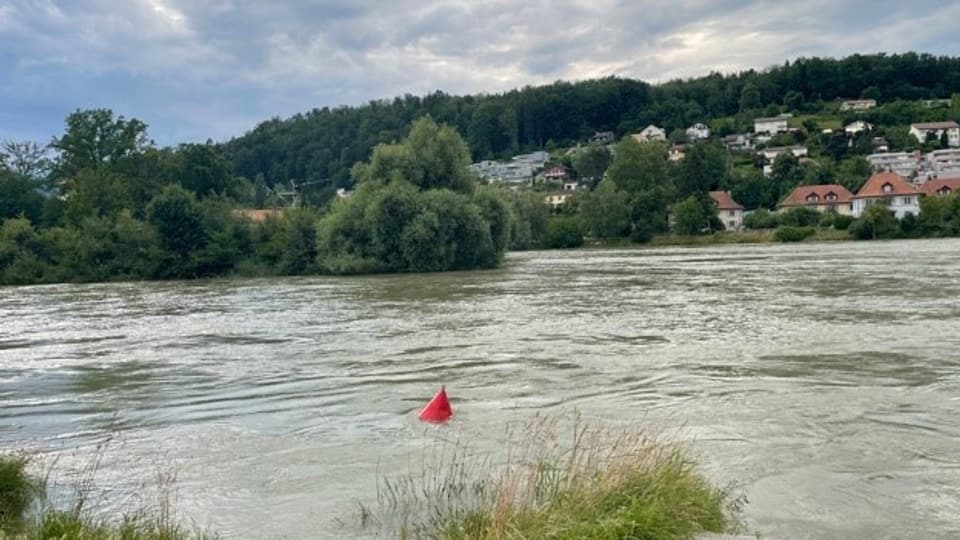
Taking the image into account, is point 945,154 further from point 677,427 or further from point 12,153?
point 677,427

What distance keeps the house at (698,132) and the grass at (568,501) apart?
170 m

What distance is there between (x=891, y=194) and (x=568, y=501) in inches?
3977

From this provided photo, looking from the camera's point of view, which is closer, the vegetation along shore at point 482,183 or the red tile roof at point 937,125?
the vegetation along shore at point 482,183

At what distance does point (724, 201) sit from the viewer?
109 m

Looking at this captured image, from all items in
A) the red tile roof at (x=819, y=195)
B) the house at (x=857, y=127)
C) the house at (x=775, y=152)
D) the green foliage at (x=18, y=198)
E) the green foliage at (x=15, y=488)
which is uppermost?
the house at (x=857, y=127)

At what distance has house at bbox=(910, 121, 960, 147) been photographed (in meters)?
146

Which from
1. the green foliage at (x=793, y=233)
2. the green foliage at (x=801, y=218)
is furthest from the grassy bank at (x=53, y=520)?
the green foliage at (x=801, y=218)

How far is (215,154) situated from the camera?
272 feet

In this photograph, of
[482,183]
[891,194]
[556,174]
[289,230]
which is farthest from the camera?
[556,174]

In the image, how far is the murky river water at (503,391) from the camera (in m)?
8.41

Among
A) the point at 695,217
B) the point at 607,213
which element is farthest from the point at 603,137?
the point at 695,217

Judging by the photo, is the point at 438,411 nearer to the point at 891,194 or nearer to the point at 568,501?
the point at 568,501

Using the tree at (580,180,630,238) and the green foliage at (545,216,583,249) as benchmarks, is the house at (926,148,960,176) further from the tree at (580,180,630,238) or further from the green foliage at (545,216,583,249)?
the green foliage at (545,216,583,249)

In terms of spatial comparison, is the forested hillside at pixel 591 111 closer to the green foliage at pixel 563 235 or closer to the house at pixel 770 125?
the house at pixel 770 125
